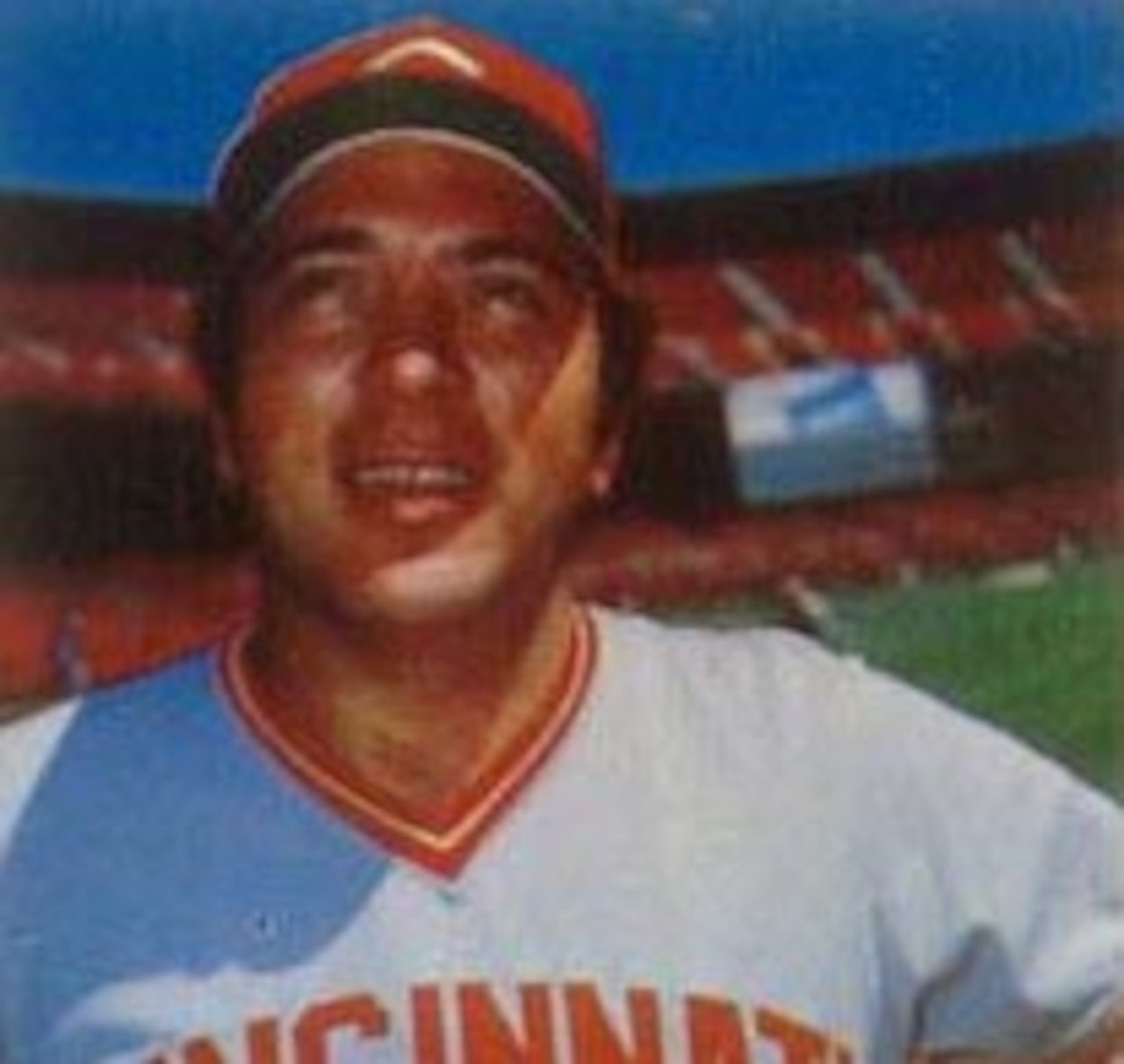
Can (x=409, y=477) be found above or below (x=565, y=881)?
above

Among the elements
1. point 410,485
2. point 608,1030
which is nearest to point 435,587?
point 410,485

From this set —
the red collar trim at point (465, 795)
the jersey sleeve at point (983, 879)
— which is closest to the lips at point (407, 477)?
the red collar trim at point (465, 795)

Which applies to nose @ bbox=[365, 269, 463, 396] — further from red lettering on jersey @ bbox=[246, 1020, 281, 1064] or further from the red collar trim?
red lettering on jersey @ bbox=[246, 1020, 281, 1064]

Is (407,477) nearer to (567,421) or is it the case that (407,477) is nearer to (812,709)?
(567,421)

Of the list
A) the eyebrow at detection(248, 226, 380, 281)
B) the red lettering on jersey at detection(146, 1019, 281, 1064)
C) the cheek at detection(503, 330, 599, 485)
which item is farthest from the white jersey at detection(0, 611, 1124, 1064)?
the eyebrow at detection(248, 226, 380, 281)

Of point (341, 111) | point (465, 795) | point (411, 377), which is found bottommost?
point (465, 795)

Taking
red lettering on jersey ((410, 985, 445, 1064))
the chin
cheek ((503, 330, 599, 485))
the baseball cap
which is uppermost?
the baseball cap

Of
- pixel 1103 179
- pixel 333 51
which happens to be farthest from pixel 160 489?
pixel 1103 179

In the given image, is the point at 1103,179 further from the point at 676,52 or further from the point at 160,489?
the point at 160,489
